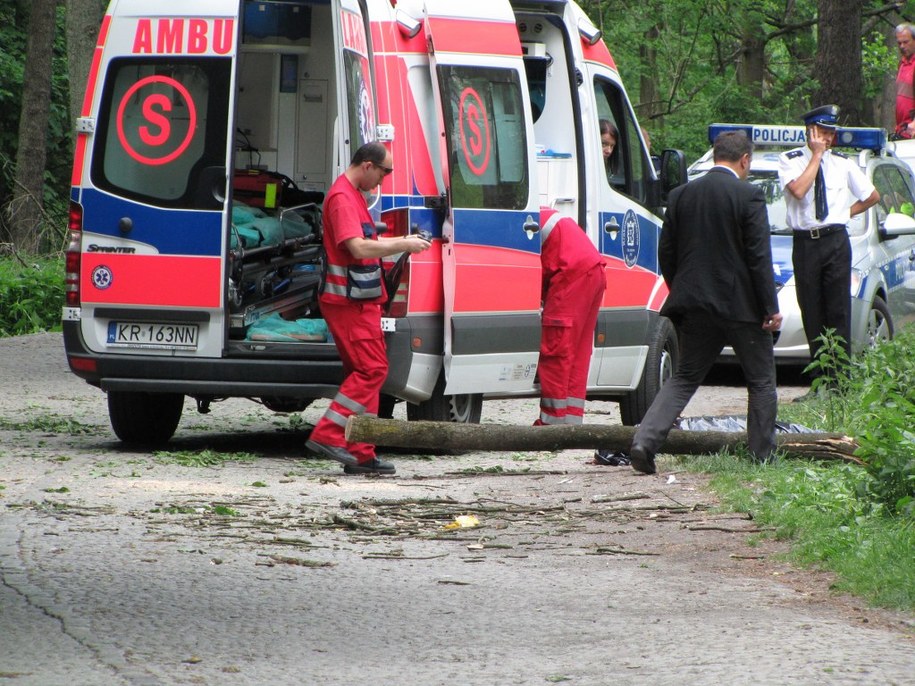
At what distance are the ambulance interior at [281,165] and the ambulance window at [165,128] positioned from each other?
69 centimetres

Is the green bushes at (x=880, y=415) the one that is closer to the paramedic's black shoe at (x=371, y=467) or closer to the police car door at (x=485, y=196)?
the police car door at (x=485, y=196)

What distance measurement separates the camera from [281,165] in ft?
38.5

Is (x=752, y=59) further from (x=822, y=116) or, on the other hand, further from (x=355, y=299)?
(x=355, y=299)

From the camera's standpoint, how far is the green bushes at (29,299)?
1905 centimetres

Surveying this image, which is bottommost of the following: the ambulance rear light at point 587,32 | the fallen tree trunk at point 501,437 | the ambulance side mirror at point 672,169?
the fallen tree trunk at point 501,437

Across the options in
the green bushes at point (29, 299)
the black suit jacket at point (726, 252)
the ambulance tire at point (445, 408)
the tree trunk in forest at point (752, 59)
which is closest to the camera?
the black suit jacket at point (726, 252)

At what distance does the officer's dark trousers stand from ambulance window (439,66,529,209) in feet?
5.17

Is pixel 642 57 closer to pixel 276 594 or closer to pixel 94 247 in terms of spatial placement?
pixel 94 247

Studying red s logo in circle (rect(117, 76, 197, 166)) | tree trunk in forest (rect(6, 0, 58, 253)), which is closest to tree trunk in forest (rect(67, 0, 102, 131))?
tree trunk in forest (rect(6, 0, 58, 253))

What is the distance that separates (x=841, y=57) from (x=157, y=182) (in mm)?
9831

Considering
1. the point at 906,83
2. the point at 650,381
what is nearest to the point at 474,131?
the point at 650,381

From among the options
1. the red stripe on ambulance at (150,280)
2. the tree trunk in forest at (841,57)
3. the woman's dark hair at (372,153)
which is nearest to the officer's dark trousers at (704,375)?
the woman's dark hair at (372,153)

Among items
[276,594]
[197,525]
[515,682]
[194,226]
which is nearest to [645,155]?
[194,226]

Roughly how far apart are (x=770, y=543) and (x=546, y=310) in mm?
3543
